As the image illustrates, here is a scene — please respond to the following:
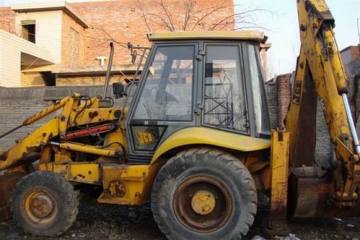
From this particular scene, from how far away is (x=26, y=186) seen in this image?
5.78 metres

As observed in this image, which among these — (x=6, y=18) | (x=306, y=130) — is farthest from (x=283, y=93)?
(x=6, y=18)

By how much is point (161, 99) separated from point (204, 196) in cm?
132

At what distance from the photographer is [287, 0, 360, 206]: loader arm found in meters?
5.01

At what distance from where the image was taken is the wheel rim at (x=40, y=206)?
5715 millimetres

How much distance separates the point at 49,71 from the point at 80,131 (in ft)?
50.7

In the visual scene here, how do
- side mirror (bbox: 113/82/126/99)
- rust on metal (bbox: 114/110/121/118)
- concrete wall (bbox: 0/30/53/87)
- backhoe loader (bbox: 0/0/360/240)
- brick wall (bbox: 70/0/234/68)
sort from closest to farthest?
backhoe loader (bbox: 0/0/360/240) < side mirror (bbox: 113/82/126/99) < rust on metal (bbox: 114/110/121/118) < concrete wall (bbox: 0/30/53/87) < brick wall (bbox: 70/0/234/68)

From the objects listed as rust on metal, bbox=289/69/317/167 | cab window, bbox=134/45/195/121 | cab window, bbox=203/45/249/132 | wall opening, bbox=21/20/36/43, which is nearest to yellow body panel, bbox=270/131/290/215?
cab window, bbox=203/45/249/132

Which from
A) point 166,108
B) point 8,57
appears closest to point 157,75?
point 166,108

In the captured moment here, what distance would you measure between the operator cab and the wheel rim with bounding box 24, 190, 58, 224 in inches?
47.8

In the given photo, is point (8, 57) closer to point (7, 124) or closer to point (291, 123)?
point (7, 124)

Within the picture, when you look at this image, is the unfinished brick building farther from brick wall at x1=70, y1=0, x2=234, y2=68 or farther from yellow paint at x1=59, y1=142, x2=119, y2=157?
yellow paint at x1=59, y1=142, x2=119, y2=157

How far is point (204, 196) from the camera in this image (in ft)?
17.1

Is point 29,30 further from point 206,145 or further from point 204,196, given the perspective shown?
point 204,196

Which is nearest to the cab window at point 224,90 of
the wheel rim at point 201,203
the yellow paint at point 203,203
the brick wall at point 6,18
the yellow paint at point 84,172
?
the wheel rim at point 201,203
